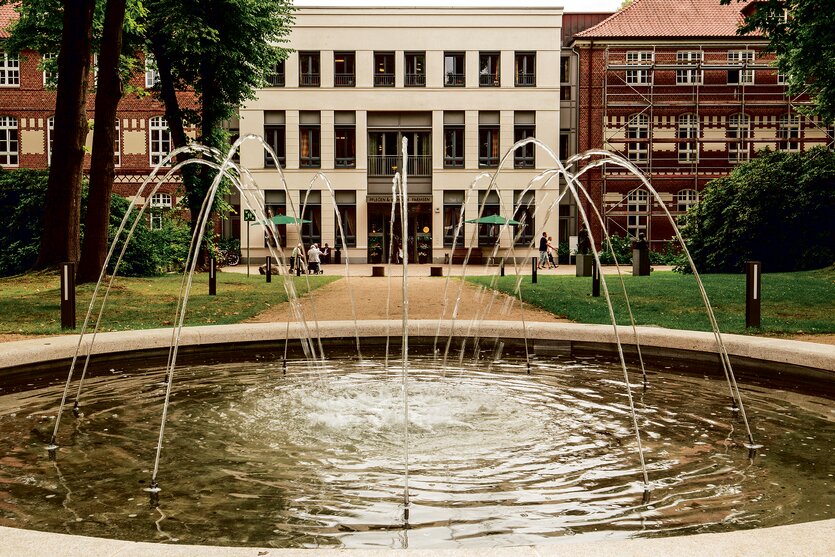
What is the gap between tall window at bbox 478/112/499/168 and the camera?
49.6 metres

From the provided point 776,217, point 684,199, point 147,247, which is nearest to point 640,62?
point 684,199

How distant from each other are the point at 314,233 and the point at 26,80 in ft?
63.7

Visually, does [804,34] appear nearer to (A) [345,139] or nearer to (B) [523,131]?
(B) [523,131]

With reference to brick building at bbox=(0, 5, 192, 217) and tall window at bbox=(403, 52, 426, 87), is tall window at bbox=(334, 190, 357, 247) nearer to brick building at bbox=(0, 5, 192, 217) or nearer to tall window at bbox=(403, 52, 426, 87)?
tall window at bbox=(403, 52, 426, 87)

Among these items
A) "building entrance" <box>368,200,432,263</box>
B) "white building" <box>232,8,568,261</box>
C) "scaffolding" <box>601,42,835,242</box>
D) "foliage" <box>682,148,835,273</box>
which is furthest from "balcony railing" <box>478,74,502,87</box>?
"foliage" <box>682,148,835,273</box>

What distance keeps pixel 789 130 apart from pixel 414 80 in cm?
2374

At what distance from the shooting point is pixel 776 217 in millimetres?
27938

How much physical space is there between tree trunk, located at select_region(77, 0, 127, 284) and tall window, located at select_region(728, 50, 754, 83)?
40.4 meters

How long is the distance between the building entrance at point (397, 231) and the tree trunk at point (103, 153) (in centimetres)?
2805

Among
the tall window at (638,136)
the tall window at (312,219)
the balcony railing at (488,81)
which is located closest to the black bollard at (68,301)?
the tall window at (312,219)

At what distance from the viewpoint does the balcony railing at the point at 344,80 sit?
162ft

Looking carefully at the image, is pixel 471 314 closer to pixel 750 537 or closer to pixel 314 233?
pixel 750 537

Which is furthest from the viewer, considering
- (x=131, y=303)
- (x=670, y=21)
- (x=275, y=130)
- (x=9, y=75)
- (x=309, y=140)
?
(x=670, y=21)

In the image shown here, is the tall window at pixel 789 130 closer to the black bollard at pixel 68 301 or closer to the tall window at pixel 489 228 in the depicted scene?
the tall window at pixel 489 228
